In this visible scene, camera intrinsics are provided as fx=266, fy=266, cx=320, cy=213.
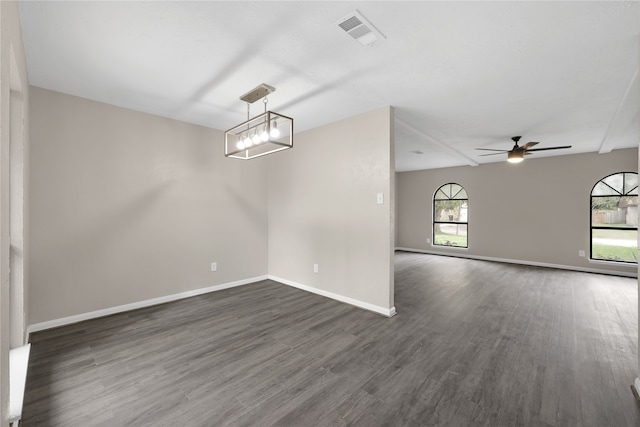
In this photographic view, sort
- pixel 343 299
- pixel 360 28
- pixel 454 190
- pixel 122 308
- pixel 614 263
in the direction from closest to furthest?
pixel 360 28 → pixel 122 308 → pixel 343 299 → pixel 614 263 → pixel 454 190

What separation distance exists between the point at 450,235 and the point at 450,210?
0.75 m

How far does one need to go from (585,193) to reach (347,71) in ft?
21.3

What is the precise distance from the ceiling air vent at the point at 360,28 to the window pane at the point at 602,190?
6662 millimetres

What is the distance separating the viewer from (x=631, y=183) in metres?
5.41

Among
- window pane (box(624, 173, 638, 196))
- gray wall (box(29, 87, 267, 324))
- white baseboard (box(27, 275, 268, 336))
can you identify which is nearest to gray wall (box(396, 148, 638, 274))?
window pane (box(624, 173, 638, 196))

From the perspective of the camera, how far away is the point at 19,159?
2.13 metres

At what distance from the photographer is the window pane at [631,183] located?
5379 millimetres

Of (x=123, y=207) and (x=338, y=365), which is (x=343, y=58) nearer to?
(x=338, y=365)

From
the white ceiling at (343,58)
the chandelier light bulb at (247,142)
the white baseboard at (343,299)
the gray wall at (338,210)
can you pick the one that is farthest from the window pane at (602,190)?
the chandelier light bulb at (247,142)

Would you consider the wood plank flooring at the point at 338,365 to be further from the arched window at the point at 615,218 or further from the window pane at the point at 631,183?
the window pane at the point at 631,183

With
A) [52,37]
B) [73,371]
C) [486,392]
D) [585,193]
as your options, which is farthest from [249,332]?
[585,193]

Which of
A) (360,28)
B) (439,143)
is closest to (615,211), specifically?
(439,143)

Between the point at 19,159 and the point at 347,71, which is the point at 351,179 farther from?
the point at 19,159

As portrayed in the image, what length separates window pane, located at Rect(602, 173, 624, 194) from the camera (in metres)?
5.54
